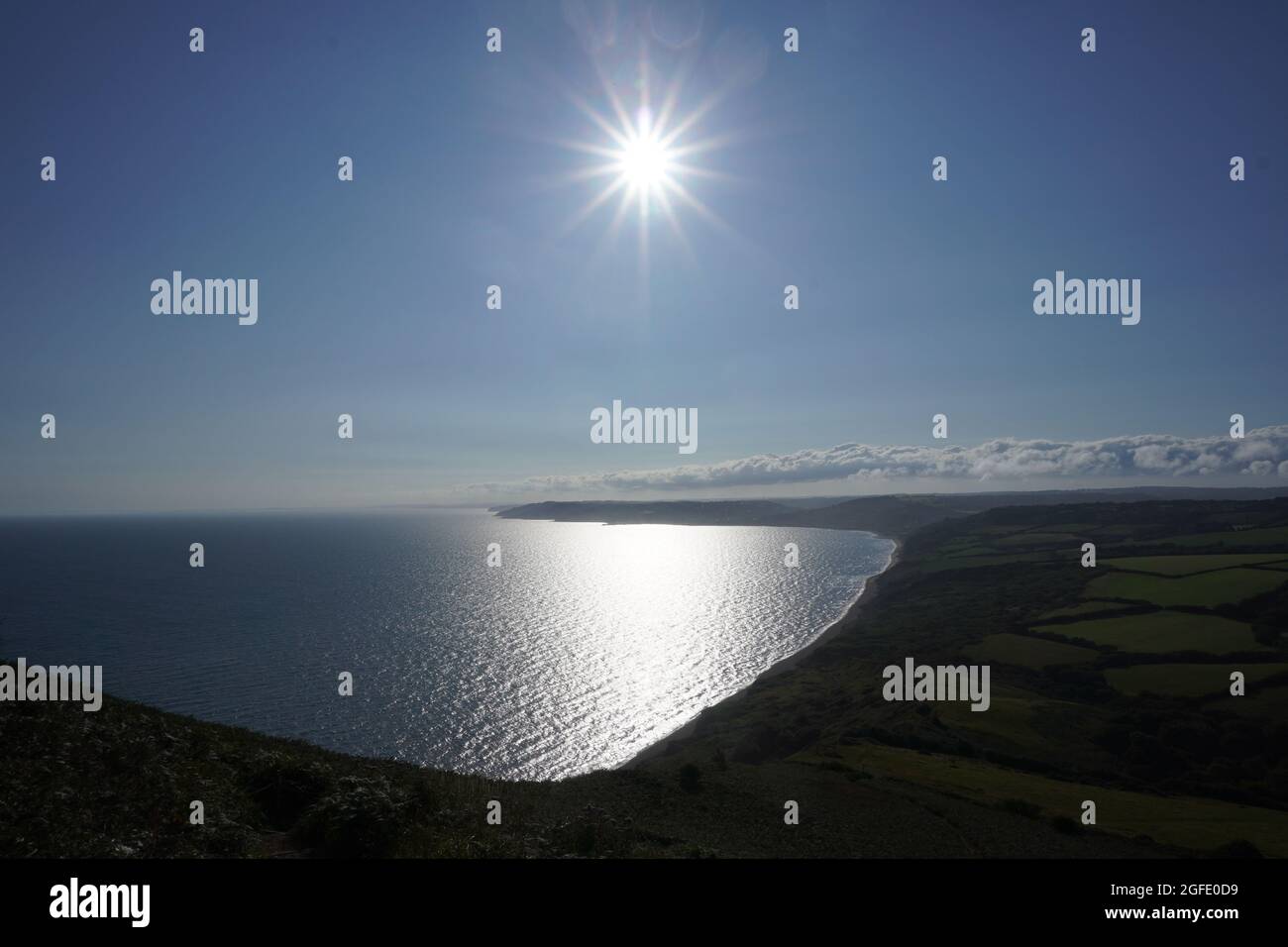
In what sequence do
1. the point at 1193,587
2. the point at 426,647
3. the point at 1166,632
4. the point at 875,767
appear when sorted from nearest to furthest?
the point at 875,767 → the point at 1166,632 → the point at 1193,587 → the point at 426,647

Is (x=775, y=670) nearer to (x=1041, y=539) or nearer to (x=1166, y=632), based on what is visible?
(x=1166, y=632)

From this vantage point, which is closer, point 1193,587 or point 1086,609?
point 1086,609

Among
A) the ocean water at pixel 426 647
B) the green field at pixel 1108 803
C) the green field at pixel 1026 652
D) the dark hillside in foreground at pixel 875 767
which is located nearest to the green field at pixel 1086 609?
the dark hillside in foreground at pixel 875 767

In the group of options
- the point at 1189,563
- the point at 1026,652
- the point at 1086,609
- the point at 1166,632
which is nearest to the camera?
the point at 1166,632

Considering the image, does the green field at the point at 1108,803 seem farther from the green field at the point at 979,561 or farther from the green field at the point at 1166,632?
the green field at the point at 979,561

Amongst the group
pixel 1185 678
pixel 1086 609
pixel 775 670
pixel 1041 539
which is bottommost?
pixel 775 670

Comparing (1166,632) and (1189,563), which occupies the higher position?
(1189,563)

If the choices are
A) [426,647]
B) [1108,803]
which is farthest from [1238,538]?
[426,647]
